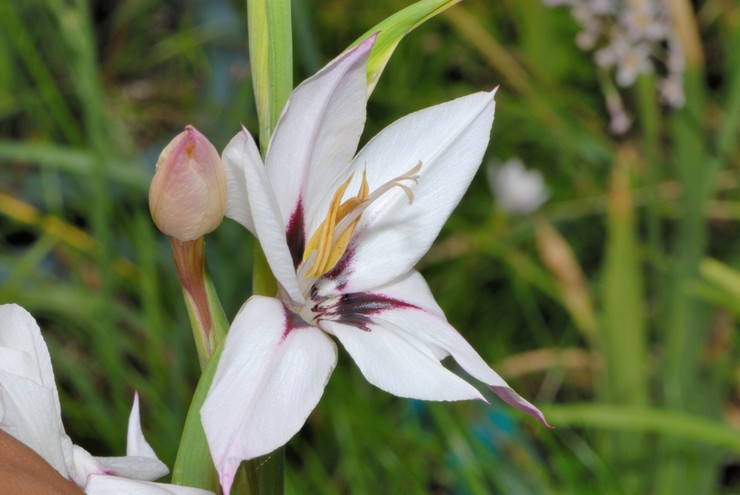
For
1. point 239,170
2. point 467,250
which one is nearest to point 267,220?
point 239,170

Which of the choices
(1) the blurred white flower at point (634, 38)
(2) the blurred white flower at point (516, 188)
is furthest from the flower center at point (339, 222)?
(2) the blurred white flower at point (516, 188)

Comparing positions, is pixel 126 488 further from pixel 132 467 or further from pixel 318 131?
pixel 318 131

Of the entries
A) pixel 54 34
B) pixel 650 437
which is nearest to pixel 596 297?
pixel 650 437

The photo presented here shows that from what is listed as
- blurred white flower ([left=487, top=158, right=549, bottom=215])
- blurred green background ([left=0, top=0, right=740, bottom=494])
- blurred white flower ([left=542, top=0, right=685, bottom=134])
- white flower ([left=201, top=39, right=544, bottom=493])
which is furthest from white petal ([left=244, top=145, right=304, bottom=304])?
blurred white flower ([left=487, top=158, right=549, bottom=215])

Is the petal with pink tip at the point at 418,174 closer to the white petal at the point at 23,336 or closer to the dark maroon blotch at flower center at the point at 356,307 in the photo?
the dark maroon blotch at flower center at the point at 356,307

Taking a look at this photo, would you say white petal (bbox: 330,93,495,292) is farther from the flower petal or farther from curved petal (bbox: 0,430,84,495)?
curved petal (bbox: 0,430,84,495)
